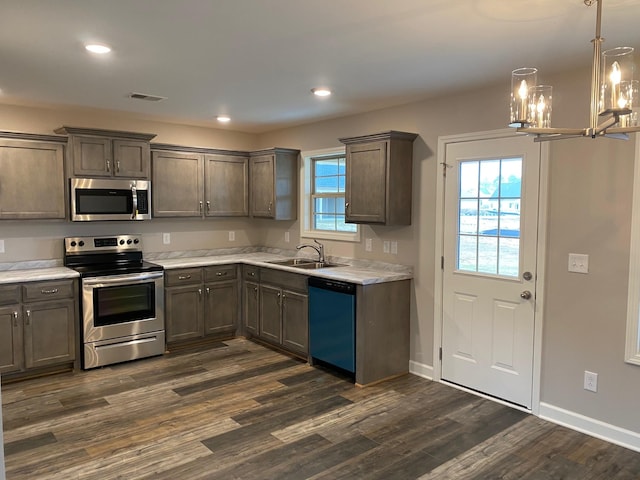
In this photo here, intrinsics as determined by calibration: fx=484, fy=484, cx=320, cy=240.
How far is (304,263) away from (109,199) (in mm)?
2090

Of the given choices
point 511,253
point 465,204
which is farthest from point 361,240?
point 511,253

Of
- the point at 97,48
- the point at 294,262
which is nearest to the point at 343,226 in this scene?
the point at 294,262

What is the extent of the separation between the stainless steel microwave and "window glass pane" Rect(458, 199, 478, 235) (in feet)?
10.3

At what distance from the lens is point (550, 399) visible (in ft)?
11.3

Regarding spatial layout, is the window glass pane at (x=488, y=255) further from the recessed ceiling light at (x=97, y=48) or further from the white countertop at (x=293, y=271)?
the recessed ceiling light at (x=97, y=48)

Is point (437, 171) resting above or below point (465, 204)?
above

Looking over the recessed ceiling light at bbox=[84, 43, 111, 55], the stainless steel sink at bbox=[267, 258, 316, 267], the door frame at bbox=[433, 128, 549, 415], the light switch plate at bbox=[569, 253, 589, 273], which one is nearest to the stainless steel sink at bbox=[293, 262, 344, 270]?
the stainless steel sink at bbox=[267, 258, 316, 267]

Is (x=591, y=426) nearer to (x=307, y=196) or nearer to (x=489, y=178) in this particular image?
(x=489, y=178)

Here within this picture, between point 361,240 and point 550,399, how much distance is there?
7.10 feet

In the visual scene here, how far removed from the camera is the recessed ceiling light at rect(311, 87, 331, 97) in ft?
12.7

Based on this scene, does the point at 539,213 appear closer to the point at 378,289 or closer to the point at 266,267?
the point at 378,289

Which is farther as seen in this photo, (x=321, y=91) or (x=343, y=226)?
(x=343, y=226)

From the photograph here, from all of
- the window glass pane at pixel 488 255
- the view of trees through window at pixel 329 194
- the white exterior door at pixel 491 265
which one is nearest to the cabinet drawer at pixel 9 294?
the view of trees through window at pixel 329 194

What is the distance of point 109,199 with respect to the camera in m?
4.80
